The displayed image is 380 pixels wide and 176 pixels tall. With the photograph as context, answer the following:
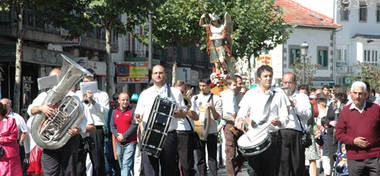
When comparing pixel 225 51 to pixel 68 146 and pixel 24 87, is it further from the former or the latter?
pixel 68 146

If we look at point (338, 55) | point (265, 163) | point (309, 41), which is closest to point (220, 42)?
point (265, 163)

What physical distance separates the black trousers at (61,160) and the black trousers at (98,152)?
9.31 feet

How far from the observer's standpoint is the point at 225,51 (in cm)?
2269

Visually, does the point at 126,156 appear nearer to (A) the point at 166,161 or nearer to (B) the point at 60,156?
(A) the point at 166,161

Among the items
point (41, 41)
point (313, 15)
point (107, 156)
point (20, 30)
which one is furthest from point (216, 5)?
point (313, 15)

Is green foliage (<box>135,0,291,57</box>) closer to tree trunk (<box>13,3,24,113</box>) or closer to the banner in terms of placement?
the banner

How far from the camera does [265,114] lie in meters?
9.15

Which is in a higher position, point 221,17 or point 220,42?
point 221,17

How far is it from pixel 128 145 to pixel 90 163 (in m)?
0.75

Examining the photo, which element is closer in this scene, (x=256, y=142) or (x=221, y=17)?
(x=256, y=142)

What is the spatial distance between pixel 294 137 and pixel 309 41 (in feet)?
171

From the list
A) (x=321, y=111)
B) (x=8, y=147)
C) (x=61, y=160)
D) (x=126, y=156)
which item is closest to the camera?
(x=61, y=160)

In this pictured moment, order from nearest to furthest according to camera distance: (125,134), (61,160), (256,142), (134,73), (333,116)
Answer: (256,142) → (61,160) → (125,134) → (333,116) → (134,73)

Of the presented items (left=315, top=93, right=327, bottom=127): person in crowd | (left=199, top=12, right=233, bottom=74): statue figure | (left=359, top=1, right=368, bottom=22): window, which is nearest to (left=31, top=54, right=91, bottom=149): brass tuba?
(left=315, top=93, right=327, bottom=127): person in crowd
